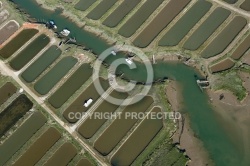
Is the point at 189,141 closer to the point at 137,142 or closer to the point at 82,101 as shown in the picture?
the point at 137,142

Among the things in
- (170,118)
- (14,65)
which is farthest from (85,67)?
(170,118)

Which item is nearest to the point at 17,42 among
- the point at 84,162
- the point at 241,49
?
the point at 84,162

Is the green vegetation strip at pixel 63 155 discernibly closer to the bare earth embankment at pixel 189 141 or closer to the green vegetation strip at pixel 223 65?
the bare earth embankment at pixel 189 141

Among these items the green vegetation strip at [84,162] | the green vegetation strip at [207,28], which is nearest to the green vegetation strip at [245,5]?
the green vegetation strip at [207,28]

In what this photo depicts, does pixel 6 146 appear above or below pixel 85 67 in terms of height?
below

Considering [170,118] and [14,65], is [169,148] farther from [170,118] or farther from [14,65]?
[14,65]
